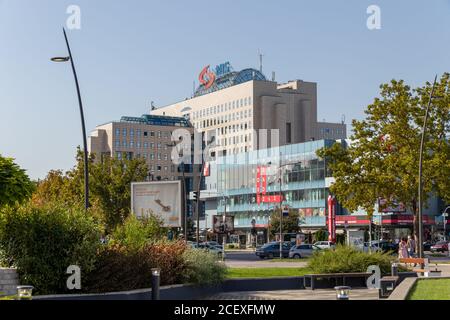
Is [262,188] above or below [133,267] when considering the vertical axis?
above

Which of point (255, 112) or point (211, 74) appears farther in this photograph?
A: point (211, 74)

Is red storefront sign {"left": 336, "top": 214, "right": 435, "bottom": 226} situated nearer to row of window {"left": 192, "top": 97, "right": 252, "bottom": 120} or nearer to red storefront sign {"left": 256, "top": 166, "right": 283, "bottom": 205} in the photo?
red storefront sign {"left": 256, "top": 166, "right": 283, "bottom": 205}

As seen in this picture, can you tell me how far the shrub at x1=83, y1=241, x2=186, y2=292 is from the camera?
1902cm

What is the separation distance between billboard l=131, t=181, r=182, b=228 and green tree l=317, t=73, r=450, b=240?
14006 mm

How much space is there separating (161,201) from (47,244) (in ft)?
78.6

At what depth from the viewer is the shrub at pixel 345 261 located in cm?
2533

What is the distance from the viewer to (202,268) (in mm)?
21844

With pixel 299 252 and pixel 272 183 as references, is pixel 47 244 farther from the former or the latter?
pixel 272 183

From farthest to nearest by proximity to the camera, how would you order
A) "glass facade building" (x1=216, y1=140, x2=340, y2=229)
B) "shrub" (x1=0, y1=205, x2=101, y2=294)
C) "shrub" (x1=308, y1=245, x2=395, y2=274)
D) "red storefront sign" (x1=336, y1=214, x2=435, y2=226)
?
1. "glass facade building" (x1=216, y1=140, x2=340, y2=229)
2. "red storefront sign" (x1=336, y1=214, x2=435, y2=226)
3. "shrub" (x1=308, y1=245, x2=395, y2=274)
4. "shrub" (x1=0, y1=205, x2=101, y2=294)

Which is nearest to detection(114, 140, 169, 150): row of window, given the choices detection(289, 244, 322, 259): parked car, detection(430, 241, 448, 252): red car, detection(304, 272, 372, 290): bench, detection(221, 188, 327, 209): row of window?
detection(221, 188, 327, 209): row of window

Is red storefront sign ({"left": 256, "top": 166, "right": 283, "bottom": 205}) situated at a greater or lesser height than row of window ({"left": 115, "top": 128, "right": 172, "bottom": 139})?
lesser

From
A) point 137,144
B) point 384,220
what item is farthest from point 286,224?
point 137,144
